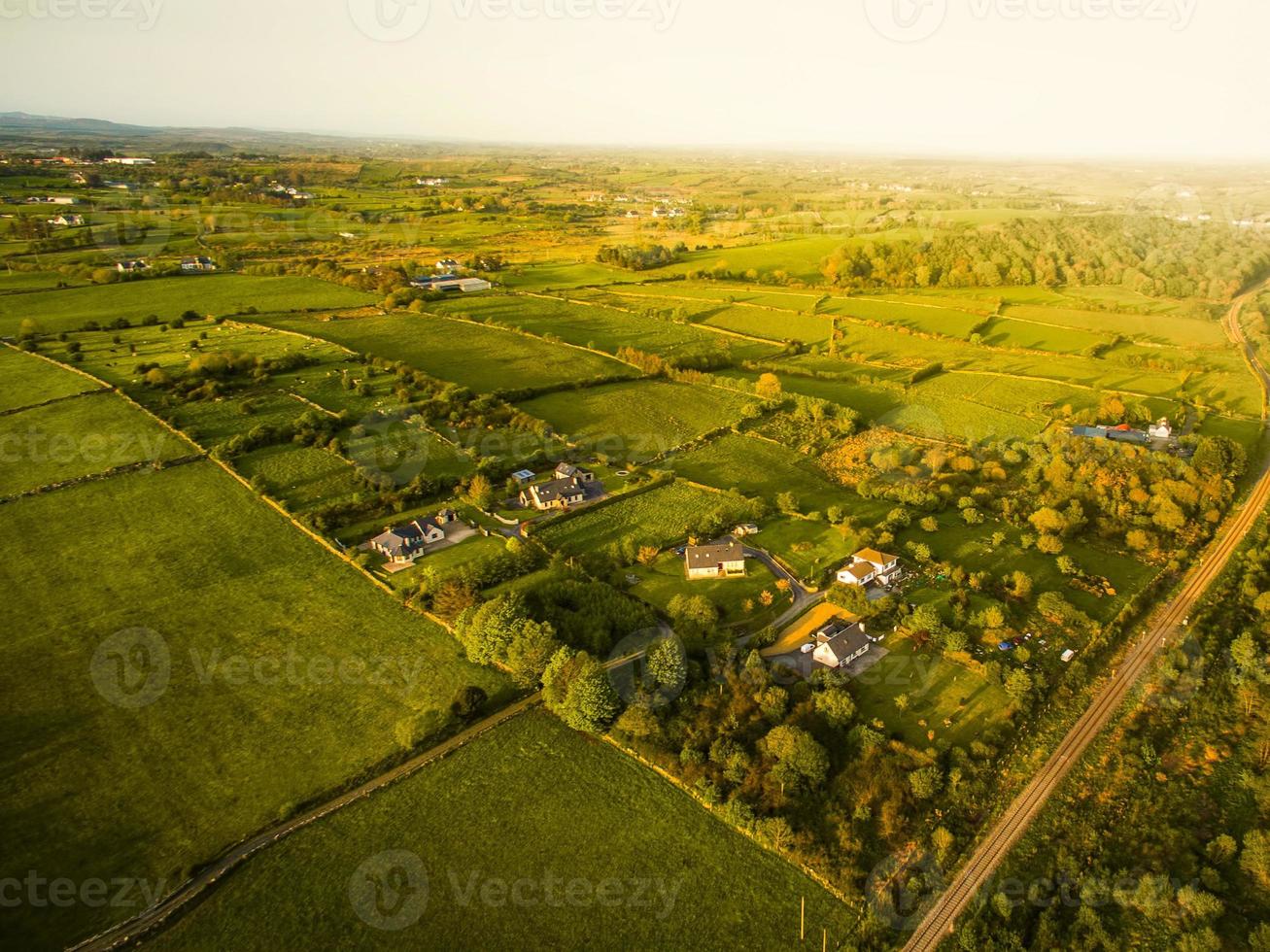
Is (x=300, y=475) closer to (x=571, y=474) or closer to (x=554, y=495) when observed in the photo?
(x=554, y=495)

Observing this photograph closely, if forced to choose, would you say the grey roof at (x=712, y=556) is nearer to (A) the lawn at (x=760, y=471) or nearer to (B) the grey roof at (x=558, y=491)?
(A) the lawn at (x=760, y=471)

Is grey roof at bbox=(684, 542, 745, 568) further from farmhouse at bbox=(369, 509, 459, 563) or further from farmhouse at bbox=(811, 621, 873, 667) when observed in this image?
farmhouse at bbox=(369, 509, 459, 563)

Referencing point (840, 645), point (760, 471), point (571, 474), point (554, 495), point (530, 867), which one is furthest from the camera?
point (760, 471)

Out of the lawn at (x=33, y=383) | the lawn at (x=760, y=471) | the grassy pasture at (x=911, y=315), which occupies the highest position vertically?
the grassy pasture at (x=911, y=315)

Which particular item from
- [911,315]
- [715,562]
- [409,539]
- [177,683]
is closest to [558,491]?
[409,539]

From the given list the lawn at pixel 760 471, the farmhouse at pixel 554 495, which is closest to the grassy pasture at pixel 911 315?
the lawn at pixel 760 471

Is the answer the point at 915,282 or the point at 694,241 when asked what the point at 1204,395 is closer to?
the point at 915,282

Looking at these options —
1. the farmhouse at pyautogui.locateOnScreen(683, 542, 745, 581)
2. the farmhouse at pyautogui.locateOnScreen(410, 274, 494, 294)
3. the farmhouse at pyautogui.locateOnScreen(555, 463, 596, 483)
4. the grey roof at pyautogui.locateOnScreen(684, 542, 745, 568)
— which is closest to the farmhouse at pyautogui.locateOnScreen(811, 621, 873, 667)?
the farmhouse at pyautogui.locateOnScreen(683, 542, 745, 581)
